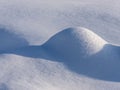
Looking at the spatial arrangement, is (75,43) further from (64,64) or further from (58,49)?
(64,64)

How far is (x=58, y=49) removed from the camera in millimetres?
5770

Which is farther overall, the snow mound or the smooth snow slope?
the snow mound

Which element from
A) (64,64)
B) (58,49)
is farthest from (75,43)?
(64,64)

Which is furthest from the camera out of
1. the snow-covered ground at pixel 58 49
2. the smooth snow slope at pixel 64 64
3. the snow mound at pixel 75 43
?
the snow mound at pixel 75 43

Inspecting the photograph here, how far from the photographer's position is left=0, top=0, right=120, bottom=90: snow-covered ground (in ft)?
16.8

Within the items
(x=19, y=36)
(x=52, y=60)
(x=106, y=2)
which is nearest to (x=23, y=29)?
(x=19, y=36)

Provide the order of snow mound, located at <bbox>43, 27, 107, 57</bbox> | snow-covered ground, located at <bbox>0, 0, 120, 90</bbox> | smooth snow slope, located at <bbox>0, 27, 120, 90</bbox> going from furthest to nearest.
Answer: snow mound, located at <bbox>43, 27, 107, 57</bbox>
snow-covered ground, located at <bbox>0, 0, 120, 90</bbox>
smooth snow slope, located at <bbox>0, 27, 120, 90</bbox>

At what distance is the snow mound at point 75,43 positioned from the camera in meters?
5.67

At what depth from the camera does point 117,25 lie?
7.04 m

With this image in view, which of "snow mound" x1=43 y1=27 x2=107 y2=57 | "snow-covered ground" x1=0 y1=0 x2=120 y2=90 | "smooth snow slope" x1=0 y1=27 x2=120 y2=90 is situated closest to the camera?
"smooth snow slope" x1=0 y1=27 x2=120 y2=90

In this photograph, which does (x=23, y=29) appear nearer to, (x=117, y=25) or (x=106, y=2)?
(x=117, y=25)

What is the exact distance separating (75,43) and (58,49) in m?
0.28

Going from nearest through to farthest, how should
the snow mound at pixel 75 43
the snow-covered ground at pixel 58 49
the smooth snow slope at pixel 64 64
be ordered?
1. the smooth snow slope at pixel 64 64
2. the snow-covered ground at pixel 58 49
3. the snow mound at pixel 75 43

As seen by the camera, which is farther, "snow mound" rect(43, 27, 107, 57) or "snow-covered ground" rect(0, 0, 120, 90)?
"snow mound" rect(43, 27, 107, 57)
